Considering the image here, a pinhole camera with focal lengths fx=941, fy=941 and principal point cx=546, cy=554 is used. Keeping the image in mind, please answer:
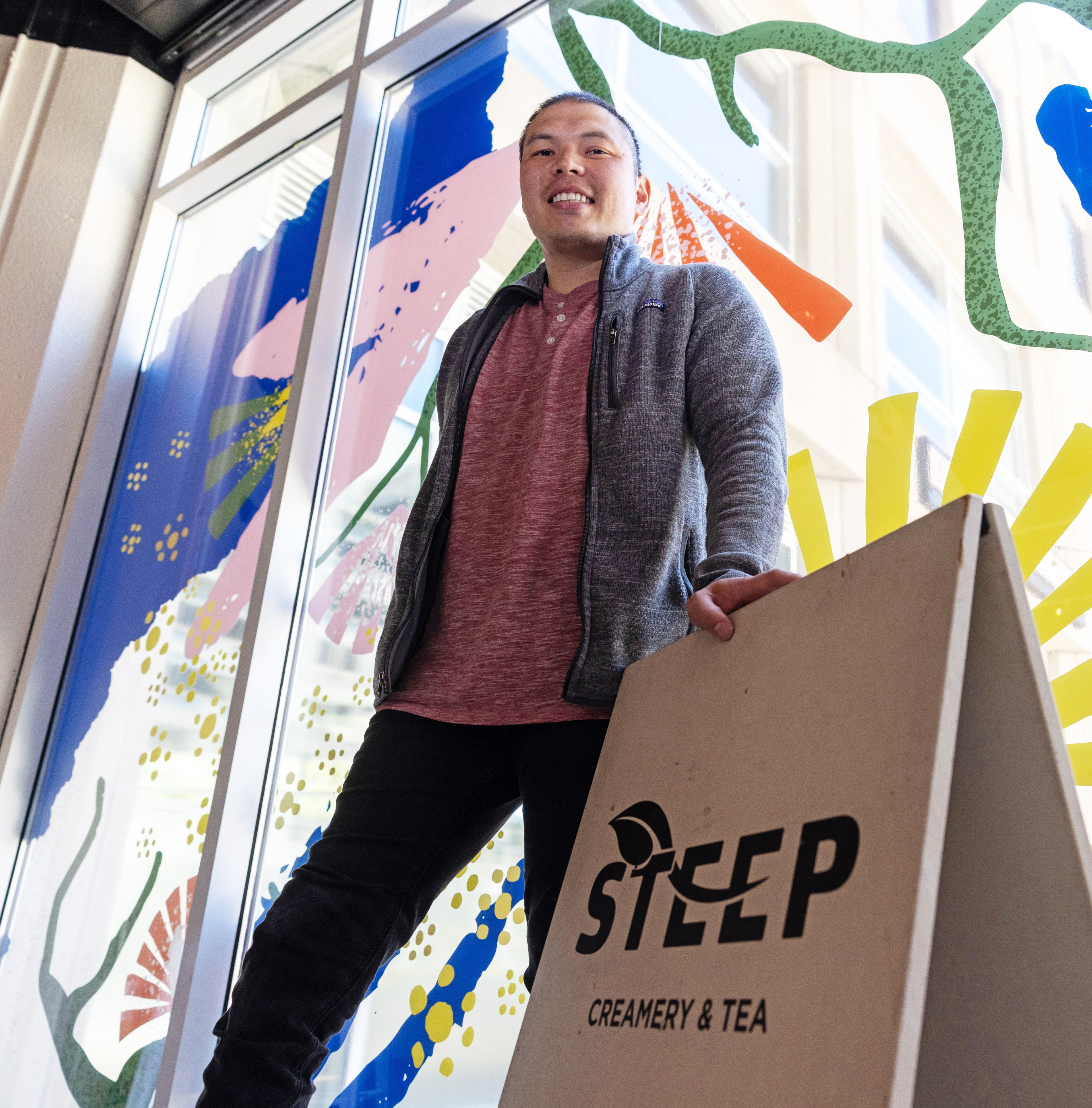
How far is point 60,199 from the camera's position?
273cm

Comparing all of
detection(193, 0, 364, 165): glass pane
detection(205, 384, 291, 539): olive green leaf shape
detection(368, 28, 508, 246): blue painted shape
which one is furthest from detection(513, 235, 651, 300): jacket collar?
detection(193, 0, 364, 165): glass pane

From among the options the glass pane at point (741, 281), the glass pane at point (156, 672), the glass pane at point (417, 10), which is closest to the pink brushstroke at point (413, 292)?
the glass pane at point (741, 281)

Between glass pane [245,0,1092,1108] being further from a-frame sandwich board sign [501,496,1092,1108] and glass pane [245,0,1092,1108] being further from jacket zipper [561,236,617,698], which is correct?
a-frame sandwich board sign [501,496,1092,1108]

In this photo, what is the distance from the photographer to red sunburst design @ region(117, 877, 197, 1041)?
1.82 meters

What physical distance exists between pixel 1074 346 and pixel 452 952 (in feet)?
3.86

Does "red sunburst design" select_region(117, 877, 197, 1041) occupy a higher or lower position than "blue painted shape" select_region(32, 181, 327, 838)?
lower

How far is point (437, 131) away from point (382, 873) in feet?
5.76

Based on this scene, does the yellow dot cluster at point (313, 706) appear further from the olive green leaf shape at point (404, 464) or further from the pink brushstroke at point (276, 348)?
the pink brushstroke at point (276, 348)

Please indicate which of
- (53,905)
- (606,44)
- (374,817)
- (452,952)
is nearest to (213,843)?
(452,952)

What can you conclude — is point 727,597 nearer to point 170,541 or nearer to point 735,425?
point 735,425

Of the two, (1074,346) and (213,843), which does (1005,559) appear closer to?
(1074,346)

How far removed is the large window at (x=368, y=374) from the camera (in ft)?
4.09

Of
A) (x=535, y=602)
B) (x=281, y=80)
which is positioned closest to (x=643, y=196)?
(x=535, y=602)

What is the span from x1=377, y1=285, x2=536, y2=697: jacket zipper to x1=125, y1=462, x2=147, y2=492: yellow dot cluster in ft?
5.44
